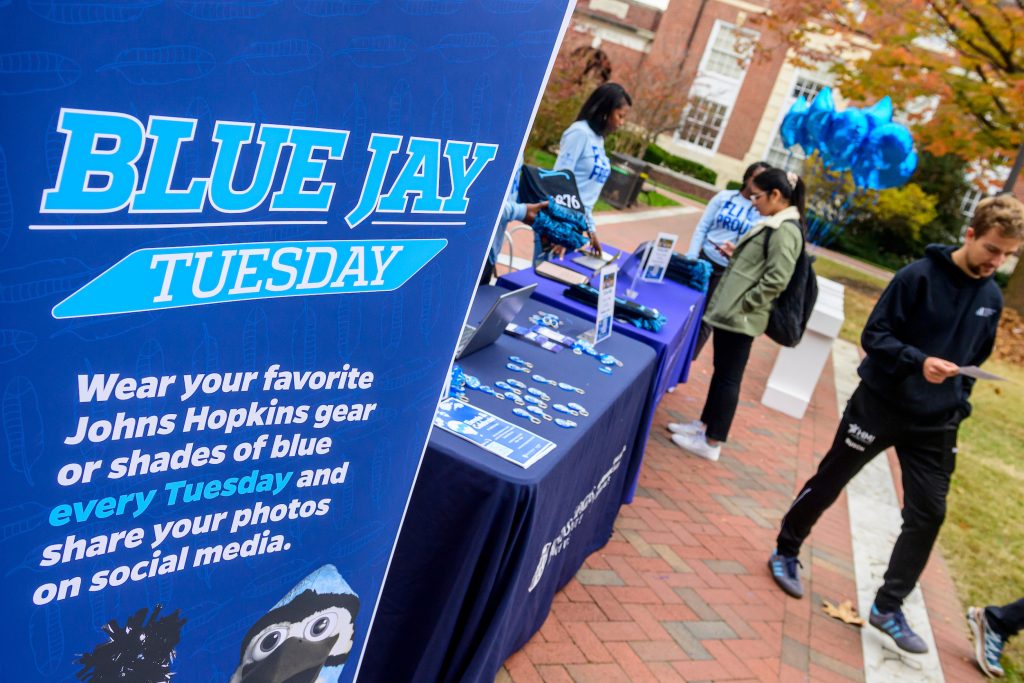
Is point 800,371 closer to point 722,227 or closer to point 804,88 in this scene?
point 722,227

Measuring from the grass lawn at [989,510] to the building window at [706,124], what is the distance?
73.8 feet

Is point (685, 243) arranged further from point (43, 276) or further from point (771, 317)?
point (43, 276)

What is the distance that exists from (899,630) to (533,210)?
2.82m

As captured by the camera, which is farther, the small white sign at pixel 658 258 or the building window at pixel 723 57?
the building window at pixel 723 57

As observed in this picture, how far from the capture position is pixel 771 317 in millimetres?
5090

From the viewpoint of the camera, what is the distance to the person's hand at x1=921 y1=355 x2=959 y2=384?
11.2ft

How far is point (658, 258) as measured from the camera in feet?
17.1

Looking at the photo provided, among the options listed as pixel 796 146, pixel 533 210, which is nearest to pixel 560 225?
pixel 533 210

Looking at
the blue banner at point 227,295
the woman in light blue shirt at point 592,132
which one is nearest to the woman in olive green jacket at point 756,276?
the woman in light blue shirt at point 592,132

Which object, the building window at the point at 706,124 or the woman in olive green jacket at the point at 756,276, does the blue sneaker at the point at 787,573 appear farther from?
the building window at the point at 706,124

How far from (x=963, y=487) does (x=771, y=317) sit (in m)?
3.18

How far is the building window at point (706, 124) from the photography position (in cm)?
3188

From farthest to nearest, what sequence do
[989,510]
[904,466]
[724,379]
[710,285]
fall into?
[989,510] < [710,285] < [724,379] < [904,466]

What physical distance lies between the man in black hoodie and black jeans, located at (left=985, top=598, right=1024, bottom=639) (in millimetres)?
453
